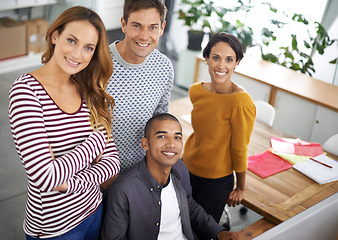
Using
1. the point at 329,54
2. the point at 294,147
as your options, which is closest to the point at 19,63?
the point at 329,54

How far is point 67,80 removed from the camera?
160 centimetres

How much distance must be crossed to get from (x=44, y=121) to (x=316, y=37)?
150 inches

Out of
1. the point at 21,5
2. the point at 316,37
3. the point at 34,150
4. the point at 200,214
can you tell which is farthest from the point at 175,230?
the point at 21,5

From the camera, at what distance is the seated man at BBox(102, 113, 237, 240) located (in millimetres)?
1845

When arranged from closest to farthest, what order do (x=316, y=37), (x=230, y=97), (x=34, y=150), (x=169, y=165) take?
(x=34, y=150) < (x=169, y=165) < (x=230, y=97) < (x=316, y=37)

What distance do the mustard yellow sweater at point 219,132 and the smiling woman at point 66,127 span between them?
2.06 feet

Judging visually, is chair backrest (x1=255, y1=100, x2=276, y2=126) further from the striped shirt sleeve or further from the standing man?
Result: the striped shirt sleeve

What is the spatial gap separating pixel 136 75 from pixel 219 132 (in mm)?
526

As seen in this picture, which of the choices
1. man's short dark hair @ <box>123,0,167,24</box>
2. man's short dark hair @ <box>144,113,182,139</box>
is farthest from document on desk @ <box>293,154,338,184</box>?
man's short dark hair @ <box>123,0,167,24</box>

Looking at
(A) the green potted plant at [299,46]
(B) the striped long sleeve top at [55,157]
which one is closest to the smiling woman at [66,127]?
(B) the striped long sleeve top at [55,157]

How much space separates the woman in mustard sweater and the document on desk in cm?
59

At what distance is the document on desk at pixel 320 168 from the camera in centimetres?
255

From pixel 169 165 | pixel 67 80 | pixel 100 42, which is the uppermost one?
pixel 100 42

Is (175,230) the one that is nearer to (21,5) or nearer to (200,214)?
(200,214)
